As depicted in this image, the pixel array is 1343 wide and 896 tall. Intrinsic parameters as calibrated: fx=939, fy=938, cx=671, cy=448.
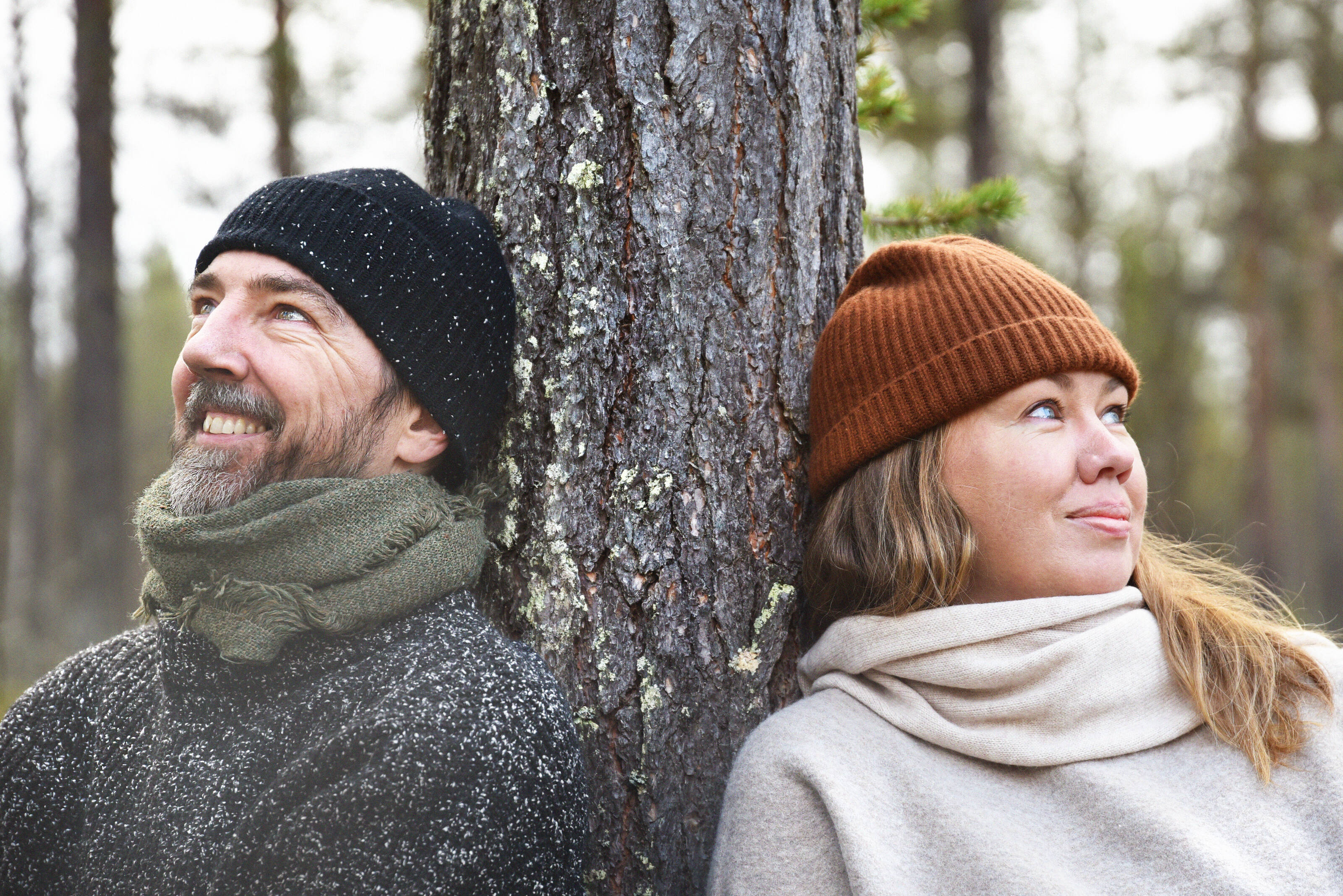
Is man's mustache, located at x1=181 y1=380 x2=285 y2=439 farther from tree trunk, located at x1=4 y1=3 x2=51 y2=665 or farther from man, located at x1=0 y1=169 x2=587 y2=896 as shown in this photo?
tree trunk, located at x1=4 y1=3 x2=51 y2=665

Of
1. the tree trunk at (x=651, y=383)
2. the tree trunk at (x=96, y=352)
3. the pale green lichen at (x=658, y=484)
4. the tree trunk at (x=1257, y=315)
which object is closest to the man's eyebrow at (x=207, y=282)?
the tree trunk at (x=651, y=383)

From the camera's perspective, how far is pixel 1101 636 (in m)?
1.79

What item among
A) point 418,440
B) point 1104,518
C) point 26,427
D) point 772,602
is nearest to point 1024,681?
point 1104,518

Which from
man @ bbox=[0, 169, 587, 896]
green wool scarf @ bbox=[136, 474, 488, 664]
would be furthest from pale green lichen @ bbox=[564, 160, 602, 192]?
green wool scarf @ bbox=[136, 474, 488, 664]

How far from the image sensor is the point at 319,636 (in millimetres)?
1693

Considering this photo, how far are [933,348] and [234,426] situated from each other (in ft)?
4.51

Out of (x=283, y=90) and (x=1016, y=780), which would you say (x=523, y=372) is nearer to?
(x=1016, y=780)

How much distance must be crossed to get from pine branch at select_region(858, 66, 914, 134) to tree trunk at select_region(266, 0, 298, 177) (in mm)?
7513

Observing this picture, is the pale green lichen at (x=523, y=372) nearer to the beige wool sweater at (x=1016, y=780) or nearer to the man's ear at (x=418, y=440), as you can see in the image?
the man's ear at (x=418, y=440)

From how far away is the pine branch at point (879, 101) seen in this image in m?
2.67

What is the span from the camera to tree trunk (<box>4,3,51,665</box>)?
11.6 metres

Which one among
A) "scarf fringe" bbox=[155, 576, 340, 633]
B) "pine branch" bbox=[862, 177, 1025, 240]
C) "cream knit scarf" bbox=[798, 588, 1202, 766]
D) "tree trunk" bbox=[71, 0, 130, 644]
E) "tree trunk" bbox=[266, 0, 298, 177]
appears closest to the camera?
"scarf fringe" bbox=[155, 576, 340, 633]

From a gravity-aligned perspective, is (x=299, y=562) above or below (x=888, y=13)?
below

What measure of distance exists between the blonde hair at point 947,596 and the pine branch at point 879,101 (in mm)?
1206
